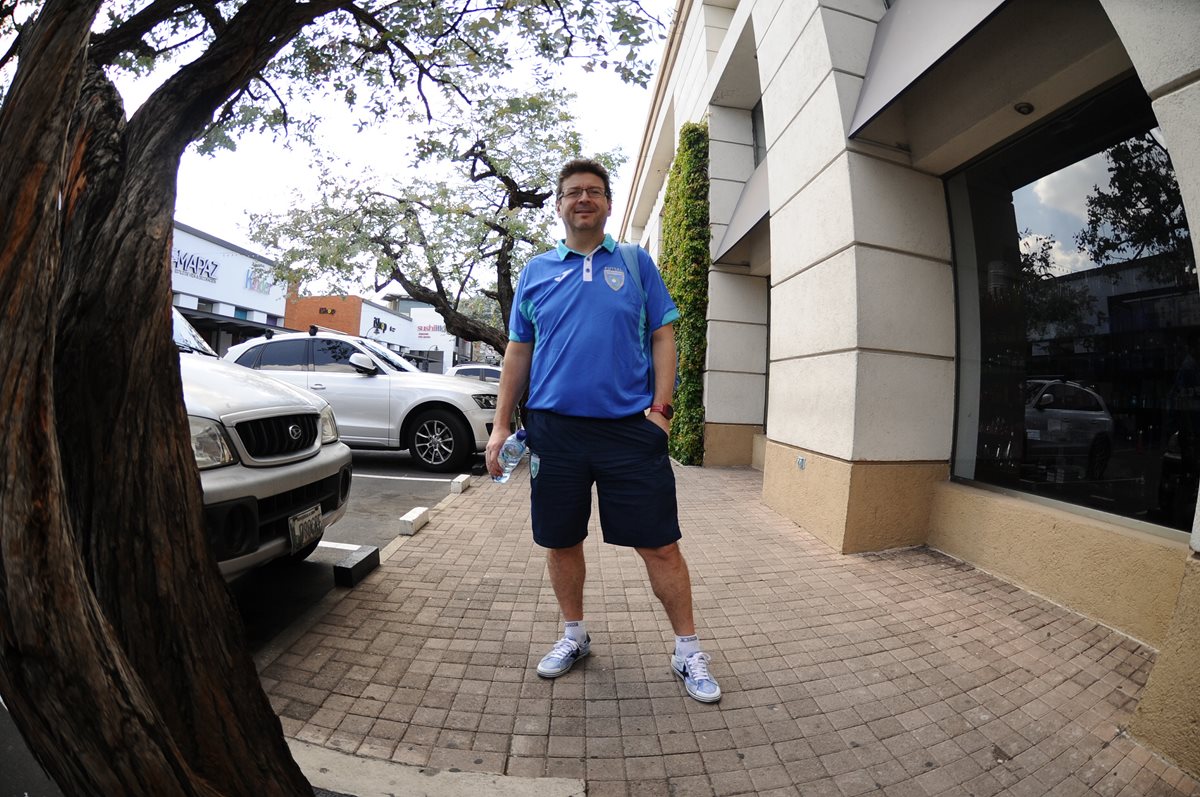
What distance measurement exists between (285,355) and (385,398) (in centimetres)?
151

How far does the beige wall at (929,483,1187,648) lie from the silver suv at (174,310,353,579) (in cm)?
394

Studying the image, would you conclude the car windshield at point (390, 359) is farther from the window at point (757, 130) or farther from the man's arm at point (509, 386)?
the window at point (757, 130)

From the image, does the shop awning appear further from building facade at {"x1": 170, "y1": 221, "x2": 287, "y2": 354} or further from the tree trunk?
building facade at {"x1": 170, "y1": 221, "x2": 287, "y2": 354}

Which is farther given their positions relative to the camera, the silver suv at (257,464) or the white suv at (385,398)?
the white suv at (385,398)

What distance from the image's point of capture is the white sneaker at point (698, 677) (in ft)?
7.32

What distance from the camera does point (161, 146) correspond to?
139 centimetres

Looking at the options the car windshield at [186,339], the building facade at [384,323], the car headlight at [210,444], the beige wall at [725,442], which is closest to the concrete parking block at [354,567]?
the car headlight at [210,444]

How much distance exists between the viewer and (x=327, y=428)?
3627 mm

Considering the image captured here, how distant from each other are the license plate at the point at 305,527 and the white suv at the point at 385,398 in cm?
394

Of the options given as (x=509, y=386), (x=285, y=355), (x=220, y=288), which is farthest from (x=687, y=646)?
(x=220, y=288)

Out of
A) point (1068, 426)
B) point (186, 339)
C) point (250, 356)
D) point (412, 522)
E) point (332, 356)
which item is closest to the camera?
point (1068, 426)

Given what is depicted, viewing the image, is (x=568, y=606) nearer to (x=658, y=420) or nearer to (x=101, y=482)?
(x=658, y=420)

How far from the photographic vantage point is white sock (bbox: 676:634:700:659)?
7.71 ft

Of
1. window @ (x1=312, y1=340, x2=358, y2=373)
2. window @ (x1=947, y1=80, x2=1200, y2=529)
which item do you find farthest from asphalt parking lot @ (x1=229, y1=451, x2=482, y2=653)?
window @ (x1=947, y1=80, x2=1200, y2=529)
